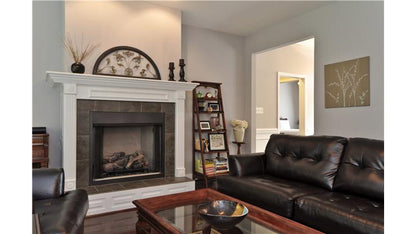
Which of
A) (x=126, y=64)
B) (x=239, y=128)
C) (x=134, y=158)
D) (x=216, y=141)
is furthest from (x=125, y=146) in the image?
(x=239, y=128)

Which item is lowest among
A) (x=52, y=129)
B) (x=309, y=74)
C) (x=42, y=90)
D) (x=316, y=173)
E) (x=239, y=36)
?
(x=316, y=173)

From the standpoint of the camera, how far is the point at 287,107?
27.2 feet

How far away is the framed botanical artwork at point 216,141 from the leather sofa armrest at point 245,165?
1644 millimetres

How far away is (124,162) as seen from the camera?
374 centimetres

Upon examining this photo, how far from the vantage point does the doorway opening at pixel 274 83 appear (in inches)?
211

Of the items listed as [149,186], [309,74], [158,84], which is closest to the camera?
[149,186]

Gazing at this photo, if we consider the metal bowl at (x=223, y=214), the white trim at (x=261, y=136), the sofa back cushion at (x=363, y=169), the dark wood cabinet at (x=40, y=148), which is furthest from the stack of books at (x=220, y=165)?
the metal bowl at (x=223, y=214)

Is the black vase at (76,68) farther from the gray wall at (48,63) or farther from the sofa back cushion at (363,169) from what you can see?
the sofa back cushion at (363,169)

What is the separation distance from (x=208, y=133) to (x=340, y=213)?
3060 millimetres

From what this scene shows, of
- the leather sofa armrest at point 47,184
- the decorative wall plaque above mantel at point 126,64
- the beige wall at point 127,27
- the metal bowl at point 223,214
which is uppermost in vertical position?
the beige wall at point 127,27
